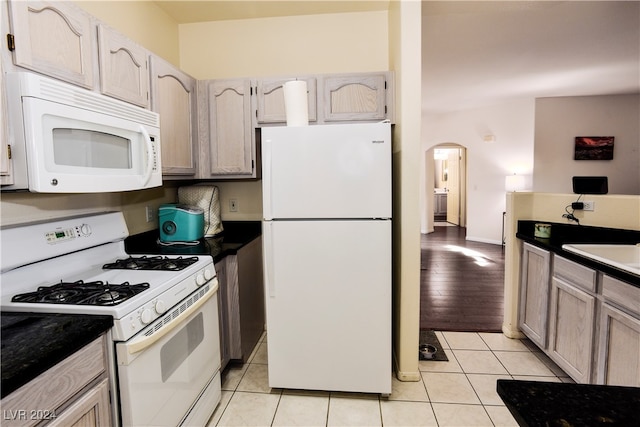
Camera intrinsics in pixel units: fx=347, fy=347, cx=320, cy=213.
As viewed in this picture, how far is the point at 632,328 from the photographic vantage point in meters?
1.62

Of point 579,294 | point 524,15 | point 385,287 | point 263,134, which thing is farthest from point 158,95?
point 524,15

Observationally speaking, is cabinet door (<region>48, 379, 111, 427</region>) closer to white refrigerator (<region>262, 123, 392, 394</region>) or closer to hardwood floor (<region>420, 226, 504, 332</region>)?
white refrigerator (<region>262, 123, 392, 394</region>)

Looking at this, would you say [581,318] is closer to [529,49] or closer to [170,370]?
[170,370]

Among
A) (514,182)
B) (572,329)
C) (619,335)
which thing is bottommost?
(572,329)

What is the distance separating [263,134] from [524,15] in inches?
102

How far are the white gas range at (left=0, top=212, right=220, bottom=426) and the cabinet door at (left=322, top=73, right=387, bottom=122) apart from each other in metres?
1.39

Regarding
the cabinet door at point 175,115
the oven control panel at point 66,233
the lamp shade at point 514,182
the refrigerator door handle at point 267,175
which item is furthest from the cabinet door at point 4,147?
the lamp shade at point 514,182

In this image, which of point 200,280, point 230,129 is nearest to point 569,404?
point 200,280

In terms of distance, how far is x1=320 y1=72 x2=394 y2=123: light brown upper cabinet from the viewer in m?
2.46

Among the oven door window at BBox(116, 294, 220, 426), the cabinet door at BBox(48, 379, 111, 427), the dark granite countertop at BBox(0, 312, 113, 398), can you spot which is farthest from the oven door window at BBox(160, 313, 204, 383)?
the dark granite countertop at BBox(0, 312, 113, 398)

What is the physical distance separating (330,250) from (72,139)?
1.31 m

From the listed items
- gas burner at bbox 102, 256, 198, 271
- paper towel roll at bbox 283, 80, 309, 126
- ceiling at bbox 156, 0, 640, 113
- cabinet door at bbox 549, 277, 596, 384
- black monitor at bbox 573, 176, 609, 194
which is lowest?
cabinet door at bbox 549, 277, 596, 384

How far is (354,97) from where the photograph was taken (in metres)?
2.48

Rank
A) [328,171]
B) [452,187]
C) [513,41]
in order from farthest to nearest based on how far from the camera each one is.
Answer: [452,187] → [513,41] → [328,171]
